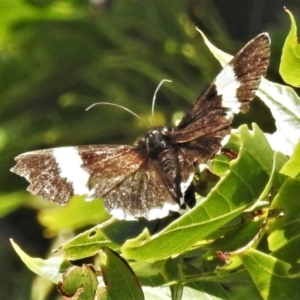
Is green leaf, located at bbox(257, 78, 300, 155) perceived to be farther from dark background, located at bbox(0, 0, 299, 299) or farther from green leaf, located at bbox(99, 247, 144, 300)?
dark background, located at bbox(0, 0, 299, 299)

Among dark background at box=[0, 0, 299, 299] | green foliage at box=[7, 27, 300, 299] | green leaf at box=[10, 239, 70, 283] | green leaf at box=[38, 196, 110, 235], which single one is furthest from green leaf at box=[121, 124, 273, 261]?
dark background at box=[0, 0, 299, 299]

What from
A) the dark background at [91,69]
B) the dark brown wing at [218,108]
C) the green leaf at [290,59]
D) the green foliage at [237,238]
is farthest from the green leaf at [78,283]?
the dark background at [91,69]

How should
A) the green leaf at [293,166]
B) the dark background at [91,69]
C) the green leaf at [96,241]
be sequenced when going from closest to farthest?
the green leaf at [293,166] → the green leaf at [96,241] → the dark background at [91,69]

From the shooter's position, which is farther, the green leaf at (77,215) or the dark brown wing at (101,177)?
the green leaf at (77,215)

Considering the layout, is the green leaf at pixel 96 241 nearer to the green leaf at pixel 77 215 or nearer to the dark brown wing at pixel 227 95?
the dark brown wing at pixel 227 95

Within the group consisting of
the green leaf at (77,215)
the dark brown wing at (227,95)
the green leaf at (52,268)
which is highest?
the dark brown wing at (227,95)

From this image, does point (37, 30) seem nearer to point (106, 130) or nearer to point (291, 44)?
point (106, 130)

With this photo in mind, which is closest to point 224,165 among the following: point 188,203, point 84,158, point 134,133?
point 188,203

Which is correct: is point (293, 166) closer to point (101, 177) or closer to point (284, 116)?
point (284, 116)
